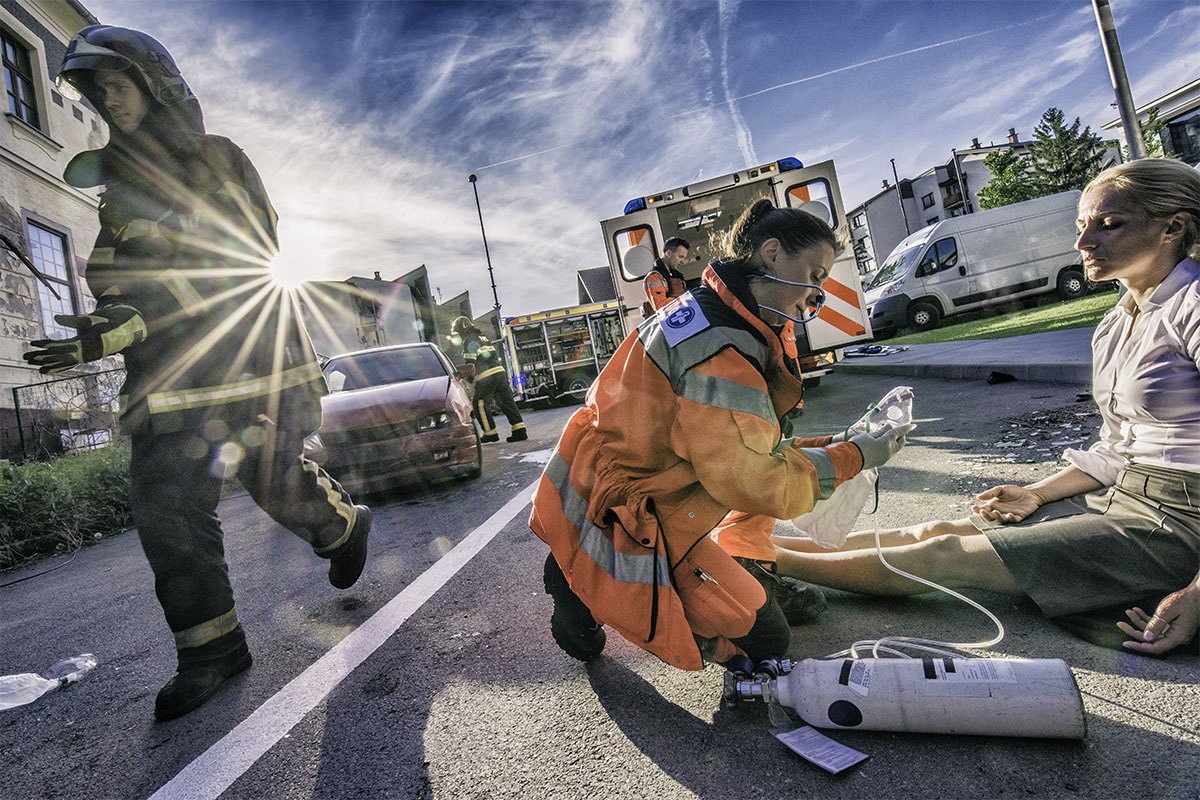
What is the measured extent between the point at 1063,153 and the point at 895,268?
27.0 metres

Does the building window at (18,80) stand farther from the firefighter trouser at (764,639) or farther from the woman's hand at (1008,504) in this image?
the woman's hand at (1008,504)

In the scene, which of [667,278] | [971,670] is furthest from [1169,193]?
[667,278]

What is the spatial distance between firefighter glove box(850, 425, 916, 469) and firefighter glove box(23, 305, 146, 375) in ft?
A: 7.53

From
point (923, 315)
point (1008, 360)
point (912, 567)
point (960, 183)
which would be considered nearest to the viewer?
point (912, 567)

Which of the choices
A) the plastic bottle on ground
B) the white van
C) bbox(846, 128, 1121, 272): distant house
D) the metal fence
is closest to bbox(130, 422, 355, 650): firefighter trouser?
the plastic bottle on ground

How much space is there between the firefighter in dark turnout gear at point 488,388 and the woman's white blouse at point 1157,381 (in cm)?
760

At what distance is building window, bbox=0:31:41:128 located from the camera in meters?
11.9

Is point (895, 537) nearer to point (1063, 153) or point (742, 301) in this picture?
point (742, 301)

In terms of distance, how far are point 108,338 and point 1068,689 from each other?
9.02ft

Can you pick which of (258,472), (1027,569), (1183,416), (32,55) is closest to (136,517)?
(258,472)

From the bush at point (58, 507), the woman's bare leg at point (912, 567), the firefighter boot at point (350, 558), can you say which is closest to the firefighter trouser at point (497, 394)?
the bush at point (58, 507)

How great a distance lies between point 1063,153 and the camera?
35.9 metres

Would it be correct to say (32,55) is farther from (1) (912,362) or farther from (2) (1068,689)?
(2) (1068,689)

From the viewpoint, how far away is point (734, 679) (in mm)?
1715
